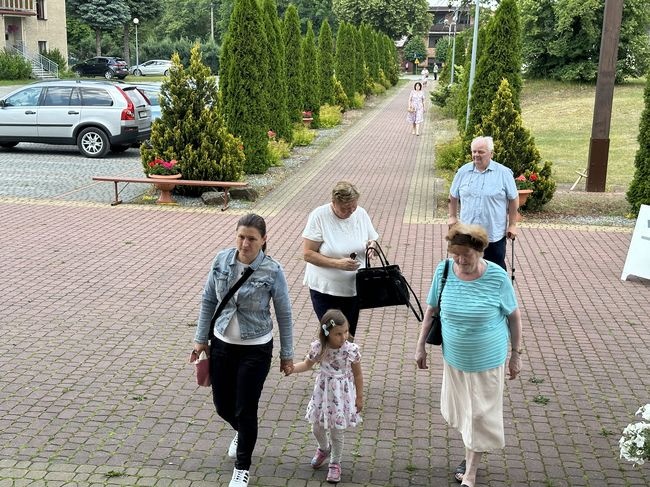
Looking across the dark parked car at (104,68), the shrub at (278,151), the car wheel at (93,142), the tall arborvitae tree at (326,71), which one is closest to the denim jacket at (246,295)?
the shrub at (278,151)

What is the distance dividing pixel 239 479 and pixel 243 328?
2.75ft

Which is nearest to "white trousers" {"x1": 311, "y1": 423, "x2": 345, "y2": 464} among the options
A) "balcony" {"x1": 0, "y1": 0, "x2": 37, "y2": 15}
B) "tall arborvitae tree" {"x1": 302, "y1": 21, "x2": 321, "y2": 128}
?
"tall arborvitae tree" {"x1": 302, "y1": 21, "x2": 321, "y2": 128}

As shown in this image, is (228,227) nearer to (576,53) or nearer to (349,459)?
(349,459)

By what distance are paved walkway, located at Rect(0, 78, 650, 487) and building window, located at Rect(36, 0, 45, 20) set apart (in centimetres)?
5024

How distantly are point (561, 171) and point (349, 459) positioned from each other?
50.4ft

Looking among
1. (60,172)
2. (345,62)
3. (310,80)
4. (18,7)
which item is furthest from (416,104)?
(18,7)

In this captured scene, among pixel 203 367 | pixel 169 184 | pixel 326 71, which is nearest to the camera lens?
pixel 203 367

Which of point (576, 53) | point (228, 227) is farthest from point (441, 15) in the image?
point (228, 227)

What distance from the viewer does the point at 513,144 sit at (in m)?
14.0

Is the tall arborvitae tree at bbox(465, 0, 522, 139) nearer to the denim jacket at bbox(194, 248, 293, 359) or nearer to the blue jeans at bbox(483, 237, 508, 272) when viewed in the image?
the blue jeans at bbox(483, 237, 508, 272)

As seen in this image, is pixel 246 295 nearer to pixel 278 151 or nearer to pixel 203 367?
pixel 203 367

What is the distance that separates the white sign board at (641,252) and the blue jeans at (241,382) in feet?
20.4

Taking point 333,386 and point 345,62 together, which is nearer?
point 333,386

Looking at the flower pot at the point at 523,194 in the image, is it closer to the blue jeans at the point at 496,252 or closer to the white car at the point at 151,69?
the blue jeans at the point at 496,252
